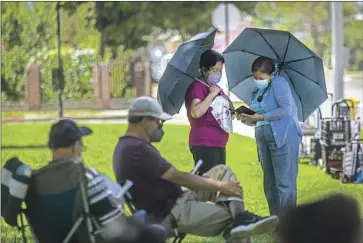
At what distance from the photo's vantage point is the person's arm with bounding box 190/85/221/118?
6227 millimetres

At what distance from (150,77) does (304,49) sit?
1952 centimetres

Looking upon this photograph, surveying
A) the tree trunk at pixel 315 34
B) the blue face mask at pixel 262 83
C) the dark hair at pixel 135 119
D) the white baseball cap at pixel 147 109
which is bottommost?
the dark hair at pixel 135 119

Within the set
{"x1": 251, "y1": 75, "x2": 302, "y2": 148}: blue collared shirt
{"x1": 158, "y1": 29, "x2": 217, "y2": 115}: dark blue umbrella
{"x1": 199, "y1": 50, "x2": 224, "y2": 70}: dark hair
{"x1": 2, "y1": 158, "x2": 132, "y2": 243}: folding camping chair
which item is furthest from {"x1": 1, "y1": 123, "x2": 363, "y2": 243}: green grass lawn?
{"x1": 2, "y1": 158, "x2": 132, "y2": 243}: folding camping chair

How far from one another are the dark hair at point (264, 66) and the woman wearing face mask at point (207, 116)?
42 centimetres

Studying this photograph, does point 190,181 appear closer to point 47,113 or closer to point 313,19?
point 47,113

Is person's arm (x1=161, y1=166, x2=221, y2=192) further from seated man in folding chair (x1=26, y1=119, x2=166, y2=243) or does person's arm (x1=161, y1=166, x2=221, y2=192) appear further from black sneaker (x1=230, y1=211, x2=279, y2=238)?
seated man in folding chair (x1=26, y1=119, x2=166, y2=243)

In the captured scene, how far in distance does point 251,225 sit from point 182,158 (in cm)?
837

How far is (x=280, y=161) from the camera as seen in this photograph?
6.74 m

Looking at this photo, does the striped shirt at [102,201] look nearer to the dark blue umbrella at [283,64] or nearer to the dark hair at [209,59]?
the dark hair at [209,59]

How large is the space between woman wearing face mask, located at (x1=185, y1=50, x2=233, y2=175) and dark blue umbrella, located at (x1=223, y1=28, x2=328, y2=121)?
729mm

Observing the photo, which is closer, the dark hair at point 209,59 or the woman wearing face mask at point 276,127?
the dark hair at point 209,59

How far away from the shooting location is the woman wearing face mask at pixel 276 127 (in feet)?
21.7

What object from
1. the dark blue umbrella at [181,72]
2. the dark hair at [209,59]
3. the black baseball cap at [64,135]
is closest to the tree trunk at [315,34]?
the dark blue umbrella at [181,72]

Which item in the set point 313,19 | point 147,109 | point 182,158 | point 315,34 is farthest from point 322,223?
point 315,34
